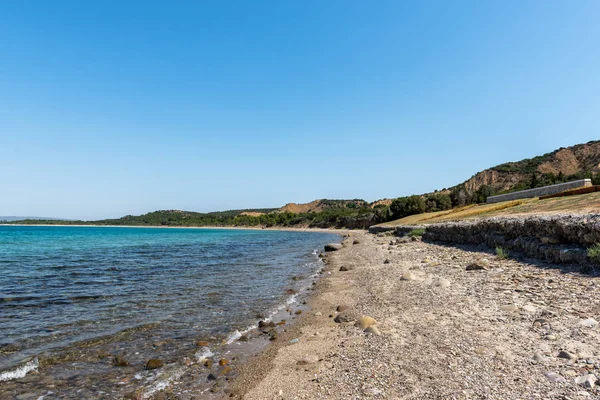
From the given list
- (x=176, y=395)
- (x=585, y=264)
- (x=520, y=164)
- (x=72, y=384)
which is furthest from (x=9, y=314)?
(x=520, y=164)

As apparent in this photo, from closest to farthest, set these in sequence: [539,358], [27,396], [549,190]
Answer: [539,358] < [27,396] < [549,190]

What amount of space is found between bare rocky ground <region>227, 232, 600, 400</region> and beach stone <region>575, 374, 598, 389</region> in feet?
0.04

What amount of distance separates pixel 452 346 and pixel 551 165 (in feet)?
446

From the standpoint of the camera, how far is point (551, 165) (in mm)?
112812

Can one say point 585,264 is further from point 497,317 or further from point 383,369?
point 383,369

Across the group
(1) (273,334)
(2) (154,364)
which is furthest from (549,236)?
(2) (154,364)

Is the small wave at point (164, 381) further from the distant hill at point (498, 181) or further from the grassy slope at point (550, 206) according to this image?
the distant hill at point (498, 181)

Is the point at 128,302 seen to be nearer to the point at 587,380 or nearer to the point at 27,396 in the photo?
the point at 27,396

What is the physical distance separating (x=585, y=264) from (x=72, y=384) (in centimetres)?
1423

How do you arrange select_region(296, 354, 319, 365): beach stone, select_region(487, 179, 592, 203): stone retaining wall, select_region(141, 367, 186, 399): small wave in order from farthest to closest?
select_region(487, 179, 592, 203): stone retaining wall < select_region(296, 354, 319, 365): beach stone < select_region(141, 367, 186, 399): small wave

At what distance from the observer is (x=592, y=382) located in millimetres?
4414

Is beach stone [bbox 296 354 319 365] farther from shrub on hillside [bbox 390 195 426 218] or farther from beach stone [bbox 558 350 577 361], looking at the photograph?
shrub on hillside [bbox 390 195 426 218]

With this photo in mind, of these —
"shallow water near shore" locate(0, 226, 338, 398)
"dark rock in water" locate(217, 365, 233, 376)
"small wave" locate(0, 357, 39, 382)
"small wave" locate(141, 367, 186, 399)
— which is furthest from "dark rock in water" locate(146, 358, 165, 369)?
"small wave" locate(0, 357, 39, 382)

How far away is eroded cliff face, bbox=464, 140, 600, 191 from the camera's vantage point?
105544 millimetres
